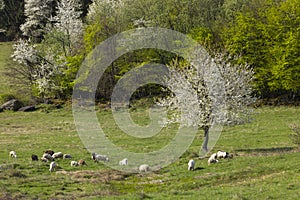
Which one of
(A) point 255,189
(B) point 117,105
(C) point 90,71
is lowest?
(A) point 255,189

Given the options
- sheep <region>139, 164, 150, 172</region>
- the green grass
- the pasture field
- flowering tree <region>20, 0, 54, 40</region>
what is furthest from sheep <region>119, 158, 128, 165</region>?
flowering tree <region>20, 0, 54, 40</region>

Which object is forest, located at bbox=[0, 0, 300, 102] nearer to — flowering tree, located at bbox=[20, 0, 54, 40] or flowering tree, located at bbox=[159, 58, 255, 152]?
flowering tree, located at bbox=[159, 58, 255, 152]

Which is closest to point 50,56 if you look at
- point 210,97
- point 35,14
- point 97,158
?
point 35,14

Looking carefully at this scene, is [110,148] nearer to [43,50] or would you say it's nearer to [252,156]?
[252,156]

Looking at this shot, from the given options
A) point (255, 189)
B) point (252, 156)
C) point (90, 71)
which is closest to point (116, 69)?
point (90, 71)

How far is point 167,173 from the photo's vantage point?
28.9 metres

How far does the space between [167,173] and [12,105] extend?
143ft

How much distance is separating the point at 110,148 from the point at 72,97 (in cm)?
3286

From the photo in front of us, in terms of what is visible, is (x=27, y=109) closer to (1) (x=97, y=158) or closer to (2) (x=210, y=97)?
(1) (x=97, y=158)

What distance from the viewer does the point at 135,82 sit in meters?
65.6

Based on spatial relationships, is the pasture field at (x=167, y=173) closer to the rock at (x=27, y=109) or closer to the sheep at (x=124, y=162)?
the sheep at (x=124, y=162)

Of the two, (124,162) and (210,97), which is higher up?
(210,97)

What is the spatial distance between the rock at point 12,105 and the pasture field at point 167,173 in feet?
61.0

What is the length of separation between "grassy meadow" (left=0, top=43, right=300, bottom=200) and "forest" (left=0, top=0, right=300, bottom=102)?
16.1 meters
